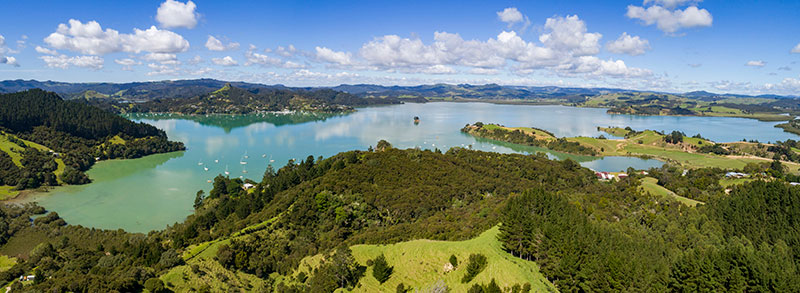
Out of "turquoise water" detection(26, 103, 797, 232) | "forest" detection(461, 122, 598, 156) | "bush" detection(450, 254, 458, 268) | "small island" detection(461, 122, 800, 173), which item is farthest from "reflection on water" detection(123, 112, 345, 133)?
"bush" detection(450, 254, 458, 268)

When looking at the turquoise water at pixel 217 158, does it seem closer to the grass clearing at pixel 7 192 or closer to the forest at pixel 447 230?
the grass clearing at pixel 7 192

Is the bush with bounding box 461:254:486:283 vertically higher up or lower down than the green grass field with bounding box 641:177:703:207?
higher up

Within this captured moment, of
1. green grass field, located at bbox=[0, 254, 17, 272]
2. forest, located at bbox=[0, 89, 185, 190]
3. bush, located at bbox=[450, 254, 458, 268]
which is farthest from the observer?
forest, located at bbox=[0, 89, 185, 190]

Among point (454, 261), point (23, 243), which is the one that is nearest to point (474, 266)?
point (454, 261)

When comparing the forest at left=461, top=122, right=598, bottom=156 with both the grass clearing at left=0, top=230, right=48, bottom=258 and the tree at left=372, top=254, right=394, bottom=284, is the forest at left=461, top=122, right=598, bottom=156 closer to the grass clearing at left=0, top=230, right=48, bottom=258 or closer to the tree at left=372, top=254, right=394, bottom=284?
the tree at left=372, top=254, right=394, bottom=284

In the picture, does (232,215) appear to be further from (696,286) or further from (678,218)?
(678,218)

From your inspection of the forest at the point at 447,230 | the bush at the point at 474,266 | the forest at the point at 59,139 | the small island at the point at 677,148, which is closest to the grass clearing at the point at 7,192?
the forest at the point at 59,139
